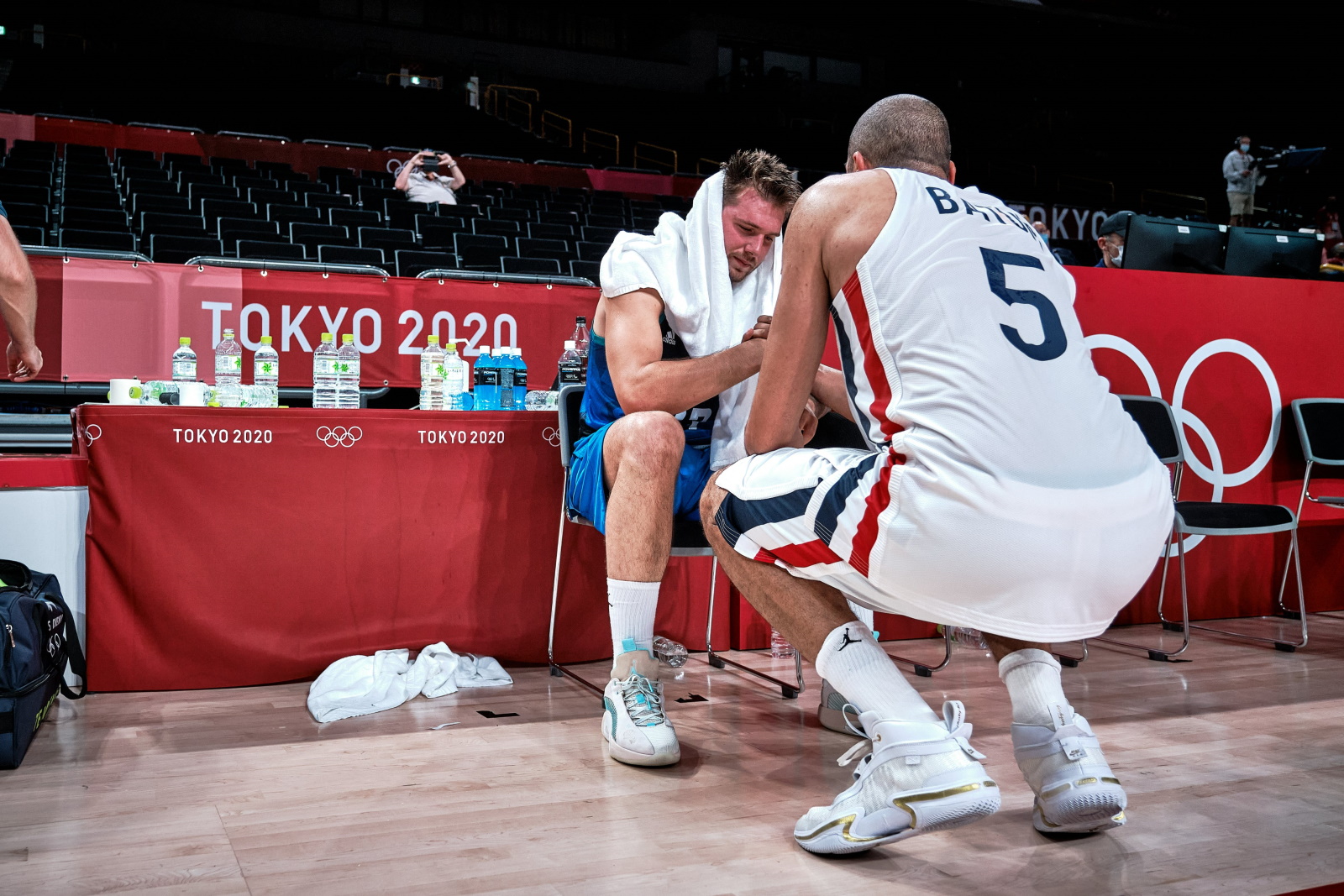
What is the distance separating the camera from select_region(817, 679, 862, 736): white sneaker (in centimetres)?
217

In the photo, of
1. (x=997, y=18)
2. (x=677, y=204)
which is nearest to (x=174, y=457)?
(x=677, y=204)

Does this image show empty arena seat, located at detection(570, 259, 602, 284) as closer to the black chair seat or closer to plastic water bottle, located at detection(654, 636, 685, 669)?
plastic water bottle, located at detection(654, 636, 685, 669)

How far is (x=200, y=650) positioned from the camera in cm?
247

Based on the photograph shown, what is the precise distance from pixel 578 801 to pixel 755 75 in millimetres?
18728

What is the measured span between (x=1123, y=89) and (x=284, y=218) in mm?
16023

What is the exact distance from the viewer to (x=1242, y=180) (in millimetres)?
11547

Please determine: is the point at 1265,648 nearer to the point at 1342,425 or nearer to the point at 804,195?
the point at 1342,425

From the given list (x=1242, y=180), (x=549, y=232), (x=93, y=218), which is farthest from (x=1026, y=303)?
(x=1242, y=180)

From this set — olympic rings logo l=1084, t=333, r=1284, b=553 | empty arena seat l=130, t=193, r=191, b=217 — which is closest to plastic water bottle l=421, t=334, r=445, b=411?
olympic rings logo l=1084, t=333, r=1284, b=553

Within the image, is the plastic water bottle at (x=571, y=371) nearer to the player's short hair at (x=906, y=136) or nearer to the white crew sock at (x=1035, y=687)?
the player's short hair at (x=906, y=136)

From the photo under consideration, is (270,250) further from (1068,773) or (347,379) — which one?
(1068,773)

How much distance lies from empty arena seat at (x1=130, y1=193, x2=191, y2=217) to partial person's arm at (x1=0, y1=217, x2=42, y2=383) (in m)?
5.73

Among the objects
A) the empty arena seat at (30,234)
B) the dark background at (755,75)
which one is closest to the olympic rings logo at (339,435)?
the empty arena seat at (30,234)

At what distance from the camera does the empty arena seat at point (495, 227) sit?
8469 millimetres
